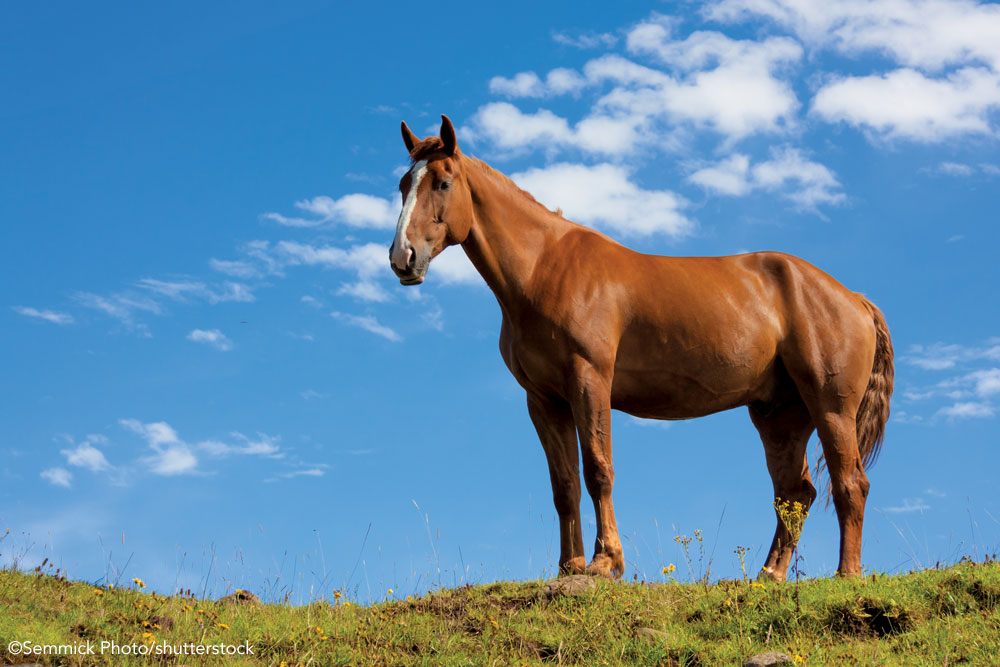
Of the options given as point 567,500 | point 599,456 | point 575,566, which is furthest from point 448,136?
point 575,566

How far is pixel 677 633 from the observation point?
7035mm

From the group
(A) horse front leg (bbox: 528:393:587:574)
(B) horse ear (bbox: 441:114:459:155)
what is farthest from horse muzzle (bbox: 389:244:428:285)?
(A) horse front leg (bbox: 528:393:587:574)

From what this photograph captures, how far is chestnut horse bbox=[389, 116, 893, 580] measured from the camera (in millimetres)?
8164

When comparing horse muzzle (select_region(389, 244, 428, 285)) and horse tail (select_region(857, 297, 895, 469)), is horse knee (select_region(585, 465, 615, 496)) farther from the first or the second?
horse tail (select_region(857, 297, 895, 469))

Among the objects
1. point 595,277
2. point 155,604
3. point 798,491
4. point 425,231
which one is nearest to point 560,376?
point 595,277

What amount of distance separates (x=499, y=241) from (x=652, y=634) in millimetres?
3629

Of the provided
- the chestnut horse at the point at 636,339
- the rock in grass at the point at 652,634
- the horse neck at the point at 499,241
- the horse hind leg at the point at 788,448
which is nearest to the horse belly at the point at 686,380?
the chestnut horse at the point at 636,339

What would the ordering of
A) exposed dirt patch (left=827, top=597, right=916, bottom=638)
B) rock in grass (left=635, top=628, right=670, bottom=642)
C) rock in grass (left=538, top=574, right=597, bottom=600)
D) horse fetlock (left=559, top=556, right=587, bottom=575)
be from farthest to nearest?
horse fetlock (left=559, top=556, right=587, bottom=575) → rock in grass (left=538, top=574, right=597, bottom=600) → exposed dirt patch (left=827, top=597, right=916, bottom=638) → rock in grass (left=635, top=628, right=670, bottom=642)

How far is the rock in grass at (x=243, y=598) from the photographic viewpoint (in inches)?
340

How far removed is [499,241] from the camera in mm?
8594

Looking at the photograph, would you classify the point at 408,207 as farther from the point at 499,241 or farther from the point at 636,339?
the point at 636,339

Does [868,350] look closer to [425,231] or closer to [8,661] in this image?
[425,231]

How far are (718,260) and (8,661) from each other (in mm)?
7089

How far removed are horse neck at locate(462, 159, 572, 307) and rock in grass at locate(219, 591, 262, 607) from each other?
11.7 ft
